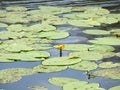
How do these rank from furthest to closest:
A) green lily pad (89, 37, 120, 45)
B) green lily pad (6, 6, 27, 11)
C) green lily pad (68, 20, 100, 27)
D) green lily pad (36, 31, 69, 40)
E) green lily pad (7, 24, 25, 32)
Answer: green lily pad (6, 6, 27, 11)
green lily pad (68, 20, 100, 27)
green lily pad (7, 24, 25, 32)
green lily pad (36, 31, 69, 40)
green lily pad (89, 37, 120, 45)

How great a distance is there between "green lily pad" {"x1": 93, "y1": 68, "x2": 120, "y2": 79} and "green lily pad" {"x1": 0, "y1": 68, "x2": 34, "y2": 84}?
0.50m

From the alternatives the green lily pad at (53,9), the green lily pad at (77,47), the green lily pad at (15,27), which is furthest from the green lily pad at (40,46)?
the green lily pad at (53,9)

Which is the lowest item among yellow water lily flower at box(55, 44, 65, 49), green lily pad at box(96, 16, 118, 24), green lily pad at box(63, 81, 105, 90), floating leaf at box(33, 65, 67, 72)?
green lily pad at box(63, 81, 105, 90)

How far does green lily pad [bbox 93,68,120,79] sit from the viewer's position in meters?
2.62

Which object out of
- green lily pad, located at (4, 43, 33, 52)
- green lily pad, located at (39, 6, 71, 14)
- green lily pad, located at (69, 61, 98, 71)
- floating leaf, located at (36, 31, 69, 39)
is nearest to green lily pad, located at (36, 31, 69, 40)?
floating leaf, located at (36, 31, 69, 39)

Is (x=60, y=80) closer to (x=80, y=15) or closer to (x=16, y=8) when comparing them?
(x=80, y=15)

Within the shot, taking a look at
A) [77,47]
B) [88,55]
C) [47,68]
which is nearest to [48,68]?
[47,68]

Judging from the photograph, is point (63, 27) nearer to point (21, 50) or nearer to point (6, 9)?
point (21, 50)

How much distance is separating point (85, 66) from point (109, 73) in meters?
0.21

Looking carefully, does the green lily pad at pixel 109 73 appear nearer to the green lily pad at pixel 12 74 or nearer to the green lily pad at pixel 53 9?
the green lily pad at pixel 12 74

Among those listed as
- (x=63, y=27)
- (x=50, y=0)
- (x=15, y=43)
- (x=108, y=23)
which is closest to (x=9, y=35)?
(x=15, y=43)

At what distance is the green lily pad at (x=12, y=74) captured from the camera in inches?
102

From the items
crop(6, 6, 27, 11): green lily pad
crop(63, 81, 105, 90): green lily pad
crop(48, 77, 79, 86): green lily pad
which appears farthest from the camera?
crop(6, 6, 27, 11): green lily pad

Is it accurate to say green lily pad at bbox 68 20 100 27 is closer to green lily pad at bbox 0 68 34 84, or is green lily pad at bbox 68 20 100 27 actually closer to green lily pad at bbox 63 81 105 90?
green lily pad at bbox 0 68 34 84
